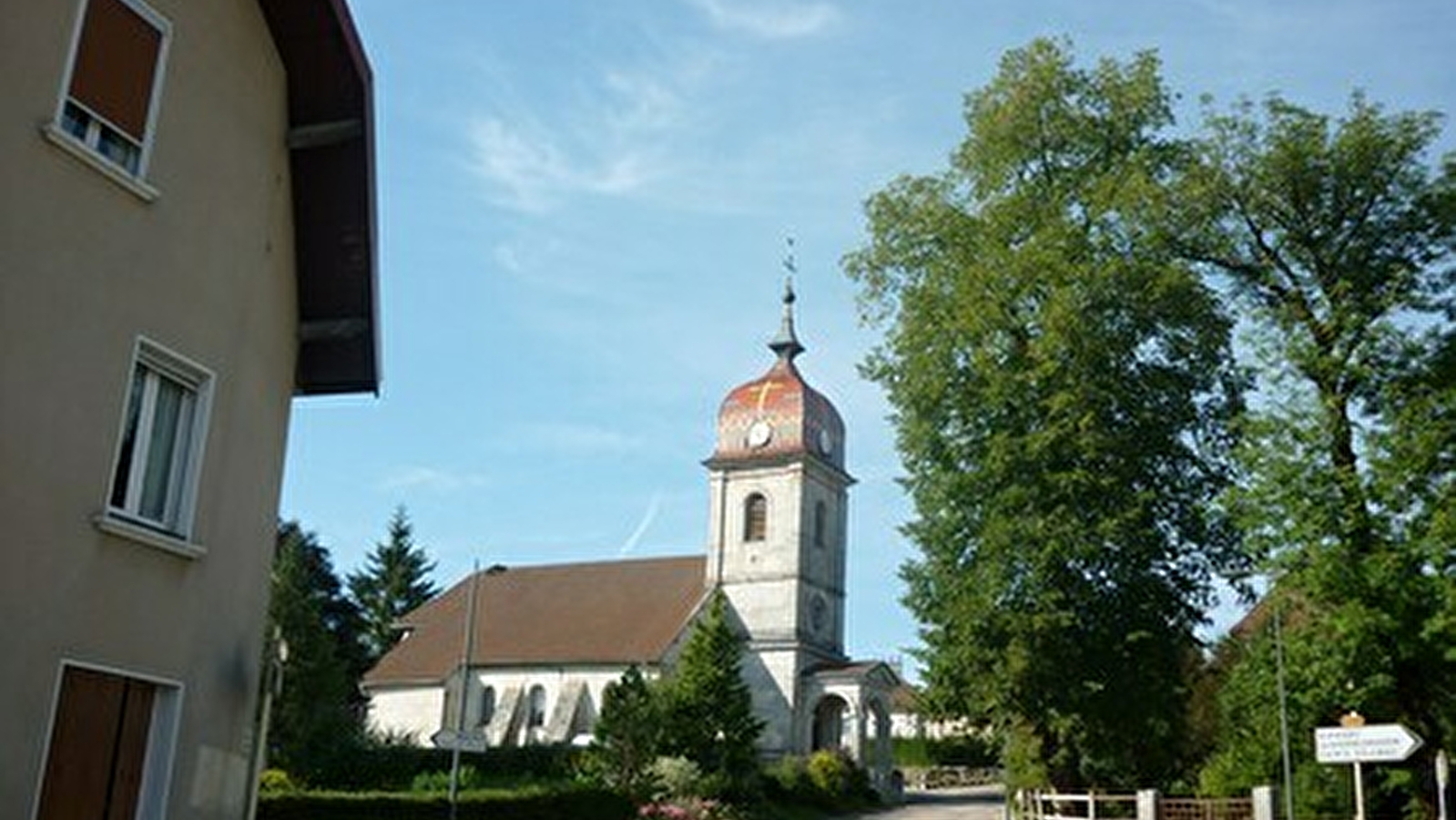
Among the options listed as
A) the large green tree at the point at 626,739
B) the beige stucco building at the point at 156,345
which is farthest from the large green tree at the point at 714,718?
the beige stucco building at the point at 156,345

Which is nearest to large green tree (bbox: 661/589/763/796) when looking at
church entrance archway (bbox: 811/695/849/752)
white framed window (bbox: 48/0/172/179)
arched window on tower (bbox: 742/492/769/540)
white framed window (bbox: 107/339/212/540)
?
church entrance archway (bbox: 811/695/849/752)

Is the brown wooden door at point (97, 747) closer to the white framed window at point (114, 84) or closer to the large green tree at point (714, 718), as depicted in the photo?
the white framed window at point (114, 84)

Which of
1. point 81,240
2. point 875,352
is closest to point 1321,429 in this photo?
point 875,352

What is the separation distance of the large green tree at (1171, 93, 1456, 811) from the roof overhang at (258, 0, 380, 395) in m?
19.5

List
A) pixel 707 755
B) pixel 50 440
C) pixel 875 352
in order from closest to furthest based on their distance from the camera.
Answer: pixel 50 440
pixel 875 352
pixel 707 755

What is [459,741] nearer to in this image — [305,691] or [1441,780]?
[1441,780]

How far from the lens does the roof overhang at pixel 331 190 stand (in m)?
13.2

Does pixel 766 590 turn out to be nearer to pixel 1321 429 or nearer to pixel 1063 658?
pixel 1063 658

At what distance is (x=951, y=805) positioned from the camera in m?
56.4

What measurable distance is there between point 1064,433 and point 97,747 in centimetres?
2450

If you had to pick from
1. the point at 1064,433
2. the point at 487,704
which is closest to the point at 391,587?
the point at 487,704

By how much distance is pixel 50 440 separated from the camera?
34.0 ft

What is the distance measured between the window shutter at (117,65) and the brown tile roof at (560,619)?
168ft

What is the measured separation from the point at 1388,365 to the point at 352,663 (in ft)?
187
